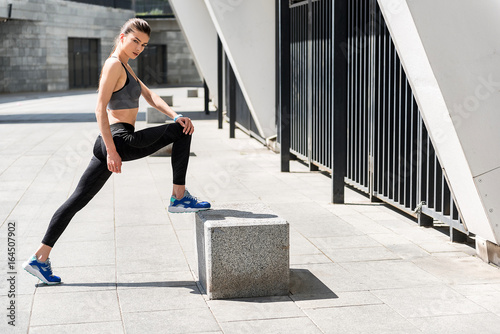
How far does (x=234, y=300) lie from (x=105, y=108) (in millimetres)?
1570

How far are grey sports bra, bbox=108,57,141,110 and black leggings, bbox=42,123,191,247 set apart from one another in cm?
13

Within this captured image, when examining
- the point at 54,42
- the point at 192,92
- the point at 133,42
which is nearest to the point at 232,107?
the point at 133,42

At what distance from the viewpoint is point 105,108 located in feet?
17.1

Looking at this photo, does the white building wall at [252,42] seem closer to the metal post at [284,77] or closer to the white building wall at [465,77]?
the metal post at [284,77]

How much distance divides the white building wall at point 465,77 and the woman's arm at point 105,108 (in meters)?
2.11

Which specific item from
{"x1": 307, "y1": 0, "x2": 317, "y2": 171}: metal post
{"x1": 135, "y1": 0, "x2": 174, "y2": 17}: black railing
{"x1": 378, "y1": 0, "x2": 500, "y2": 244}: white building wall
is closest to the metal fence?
{"x1": 307, "y1": 0, "x2": 317, "y2": 171}: metal post

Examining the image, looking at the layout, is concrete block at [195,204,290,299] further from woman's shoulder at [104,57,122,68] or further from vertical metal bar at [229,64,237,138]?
vertical metal bar at [229,64,237,138]

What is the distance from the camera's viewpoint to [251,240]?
204 inches

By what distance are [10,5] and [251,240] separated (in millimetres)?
34281

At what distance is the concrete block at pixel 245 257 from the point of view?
202 inches

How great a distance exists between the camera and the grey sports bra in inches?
212

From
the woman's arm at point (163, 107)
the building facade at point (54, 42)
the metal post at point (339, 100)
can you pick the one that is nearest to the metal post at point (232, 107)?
the metal post at point (339, 100)

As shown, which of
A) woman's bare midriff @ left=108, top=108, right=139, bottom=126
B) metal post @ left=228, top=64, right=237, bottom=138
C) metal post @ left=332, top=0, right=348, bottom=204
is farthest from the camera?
metal post @ left=228, top=64, right=237, bottom=138

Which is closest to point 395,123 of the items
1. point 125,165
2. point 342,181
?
point 342,181
